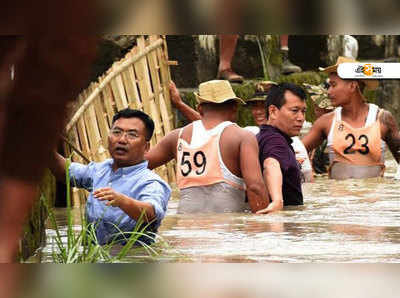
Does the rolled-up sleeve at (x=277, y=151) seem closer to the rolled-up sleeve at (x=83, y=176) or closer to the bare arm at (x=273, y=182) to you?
the bare arm at (x=273, y=182)

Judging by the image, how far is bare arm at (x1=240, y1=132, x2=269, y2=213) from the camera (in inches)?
232

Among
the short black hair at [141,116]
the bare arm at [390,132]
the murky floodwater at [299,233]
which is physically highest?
the bare arm at [390,132]

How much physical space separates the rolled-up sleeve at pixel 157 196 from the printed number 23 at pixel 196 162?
1866 millimetres

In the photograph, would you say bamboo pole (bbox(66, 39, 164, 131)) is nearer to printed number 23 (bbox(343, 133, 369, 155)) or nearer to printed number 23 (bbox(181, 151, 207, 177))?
printed number 23 (bbox(181, 151, 207, 177))

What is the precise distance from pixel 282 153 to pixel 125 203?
2877 millimetres

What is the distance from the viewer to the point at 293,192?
664 centimetres

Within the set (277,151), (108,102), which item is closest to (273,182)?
(277,151)

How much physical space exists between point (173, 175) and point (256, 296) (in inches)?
302

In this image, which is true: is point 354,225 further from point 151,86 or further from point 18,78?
point 18,78

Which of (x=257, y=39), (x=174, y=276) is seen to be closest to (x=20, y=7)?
(x=174, y=276)

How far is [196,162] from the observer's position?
6004mm

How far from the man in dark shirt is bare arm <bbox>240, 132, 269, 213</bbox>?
5.3 inches

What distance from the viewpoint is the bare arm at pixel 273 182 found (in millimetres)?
6168

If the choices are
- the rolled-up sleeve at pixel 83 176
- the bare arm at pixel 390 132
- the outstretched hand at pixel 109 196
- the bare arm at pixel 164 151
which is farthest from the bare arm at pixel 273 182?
the outstretched hand at pixel 109 196
